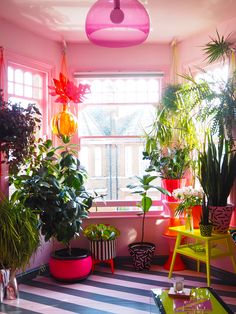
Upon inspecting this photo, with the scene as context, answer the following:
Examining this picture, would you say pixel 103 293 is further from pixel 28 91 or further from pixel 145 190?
pixel 28 91

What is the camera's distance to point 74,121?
160 inches

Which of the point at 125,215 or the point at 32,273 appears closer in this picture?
the point at 32,273

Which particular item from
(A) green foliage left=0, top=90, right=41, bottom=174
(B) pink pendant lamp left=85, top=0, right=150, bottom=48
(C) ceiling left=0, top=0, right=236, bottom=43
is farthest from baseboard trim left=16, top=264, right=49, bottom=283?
(B) pink pendant lamp left=85, top=0, right=150, bottom=48

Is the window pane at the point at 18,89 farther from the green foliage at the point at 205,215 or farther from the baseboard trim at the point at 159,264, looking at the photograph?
the green foliage at the point at 205,215

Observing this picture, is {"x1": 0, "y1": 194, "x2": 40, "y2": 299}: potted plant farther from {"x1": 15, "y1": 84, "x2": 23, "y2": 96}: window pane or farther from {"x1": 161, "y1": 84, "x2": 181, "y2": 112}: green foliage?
{"x1": 161, "y1": 84, "x2": 181, "y2": 112}: green foliage

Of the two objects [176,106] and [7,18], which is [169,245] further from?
[7,18]

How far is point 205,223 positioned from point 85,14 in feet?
7.97

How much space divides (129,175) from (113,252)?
3.30ft

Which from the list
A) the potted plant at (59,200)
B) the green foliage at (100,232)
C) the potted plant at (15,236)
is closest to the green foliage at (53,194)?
the potted plant at (59,200)

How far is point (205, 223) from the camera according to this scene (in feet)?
11.5

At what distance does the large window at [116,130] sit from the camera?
181 inches

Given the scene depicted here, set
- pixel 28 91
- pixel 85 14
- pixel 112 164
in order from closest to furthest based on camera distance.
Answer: pixel 85 14, pixel 28 91, pixel 112 164

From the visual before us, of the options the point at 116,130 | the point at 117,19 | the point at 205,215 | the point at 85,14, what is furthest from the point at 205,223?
the point at 85,14

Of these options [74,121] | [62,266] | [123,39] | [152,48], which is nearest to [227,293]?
[62,266]
